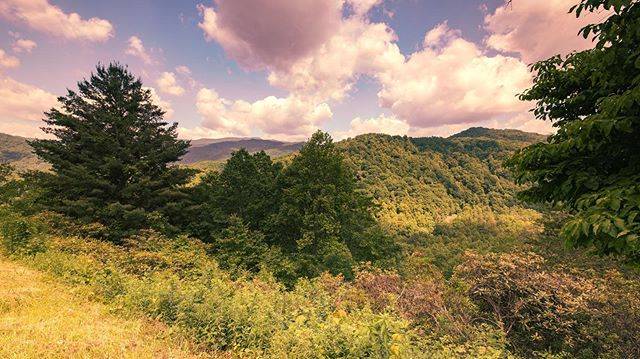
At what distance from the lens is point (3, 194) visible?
70.5ft

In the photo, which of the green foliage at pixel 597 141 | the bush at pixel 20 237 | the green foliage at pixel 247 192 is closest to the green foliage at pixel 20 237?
the bush at pixel 20 237

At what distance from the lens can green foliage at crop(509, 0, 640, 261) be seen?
3.62 metres

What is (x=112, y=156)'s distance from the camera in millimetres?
20797

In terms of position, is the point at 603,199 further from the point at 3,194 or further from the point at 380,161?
the point at 380,161

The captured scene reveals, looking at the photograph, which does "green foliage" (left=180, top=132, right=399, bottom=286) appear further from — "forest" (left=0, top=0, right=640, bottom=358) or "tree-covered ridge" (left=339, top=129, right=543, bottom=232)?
"tree-covered ridge" (left=339, top=129, right=543, bottom=232)

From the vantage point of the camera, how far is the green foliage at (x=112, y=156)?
19984 millimetres

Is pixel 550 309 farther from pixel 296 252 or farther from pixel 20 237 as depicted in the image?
pixel 20 237

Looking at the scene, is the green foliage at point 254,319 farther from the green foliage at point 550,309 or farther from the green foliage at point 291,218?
the green foliage at point 291,218

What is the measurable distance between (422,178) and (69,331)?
151m

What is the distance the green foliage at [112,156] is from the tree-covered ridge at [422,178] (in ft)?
265

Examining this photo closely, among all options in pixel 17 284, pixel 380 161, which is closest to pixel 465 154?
pixel 380 161

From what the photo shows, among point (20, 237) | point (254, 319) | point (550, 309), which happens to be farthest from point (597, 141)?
point (20, 237)

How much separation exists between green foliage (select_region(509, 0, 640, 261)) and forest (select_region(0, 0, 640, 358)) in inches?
1.3

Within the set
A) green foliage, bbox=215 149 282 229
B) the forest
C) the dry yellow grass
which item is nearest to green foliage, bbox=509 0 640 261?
the forest
